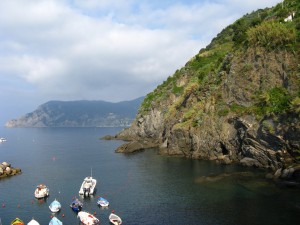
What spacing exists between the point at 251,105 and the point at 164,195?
42808 mm

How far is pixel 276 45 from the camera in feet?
309

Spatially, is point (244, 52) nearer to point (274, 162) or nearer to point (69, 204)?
point (274, 162)

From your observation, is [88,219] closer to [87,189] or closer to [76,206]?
[76,206]

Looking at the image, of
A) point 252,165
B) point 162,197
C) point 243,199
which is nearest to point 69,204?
point 162,197

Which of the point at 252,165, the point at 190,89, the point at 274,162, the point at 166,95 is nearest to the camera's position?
the point at 274,162

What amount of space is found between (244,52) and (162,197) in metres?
59.9

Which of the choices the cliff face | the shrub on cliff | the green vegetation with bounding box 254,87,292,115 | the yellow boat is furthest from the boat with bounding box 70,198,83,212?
the shrub on cliff

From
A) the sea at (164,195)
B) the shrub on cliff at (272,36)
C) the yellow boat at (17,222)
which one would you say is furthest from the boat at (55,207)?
the shrub on cliff at (272,36)

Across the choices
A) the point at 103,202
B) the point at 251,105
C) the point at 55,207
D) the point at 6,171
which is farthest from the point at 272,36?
the point at 6,171

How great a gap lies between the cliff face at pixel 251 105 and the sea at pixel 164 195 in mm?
7253

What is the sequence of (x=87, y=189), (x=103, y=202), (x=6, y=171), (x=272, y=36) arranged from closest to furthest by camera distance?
1. (x=103, y=202)
2. (x=87, y=189)
3. (x=6, y=171)
4. (x=272, y=36)

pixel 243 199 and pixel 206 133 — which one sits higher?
pixel 206 133

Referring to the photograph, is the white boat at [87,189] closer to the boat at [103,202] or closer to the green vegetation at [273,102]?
the boat at [103,202]

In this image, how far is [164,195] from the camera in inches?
2655
